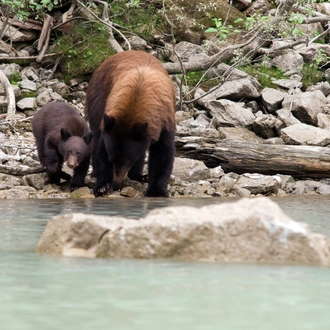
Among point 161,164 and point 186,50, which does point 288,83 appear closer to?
point 186,50

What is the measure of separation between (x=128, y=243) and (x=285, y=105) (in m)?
9.08

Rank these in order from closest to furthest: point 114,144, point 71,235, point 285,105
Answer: point 71,235 < point 114,144 < point 285,105

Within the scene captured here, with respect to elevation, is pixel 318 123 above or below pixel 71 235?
below

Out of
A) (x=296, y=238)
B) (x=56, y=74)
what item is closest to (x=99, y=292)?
(x=296, y=238)

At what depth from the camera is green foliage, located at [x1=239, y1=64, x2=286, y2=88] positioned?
1504cm

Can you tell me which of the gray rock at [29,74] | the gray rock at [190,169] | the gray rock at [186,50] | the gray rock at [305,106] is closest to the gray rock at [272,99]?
the gray rock at [305,106]

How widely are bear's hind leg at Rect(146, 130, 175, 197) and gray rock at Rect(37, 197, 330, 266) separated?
178 inches

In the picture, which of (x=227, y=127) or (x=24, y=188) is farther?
(x=227, y=127)

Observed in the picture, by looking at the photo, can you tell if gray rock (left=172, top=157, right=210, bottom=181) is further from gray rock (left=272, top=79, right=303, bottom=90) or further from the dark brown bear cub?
gray rock (left=272, top=79, right=303, bottom=90)

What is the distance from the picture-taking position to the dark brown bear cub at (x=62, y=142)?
32.2 ft

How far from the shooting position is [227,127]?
1274 cm

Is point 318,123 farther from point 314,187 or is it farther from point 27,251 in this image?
point 27,251

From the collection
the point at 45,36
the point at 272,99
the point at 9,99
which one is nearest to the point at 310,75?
the point at 272,99

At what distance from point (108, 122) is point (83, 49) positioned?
6319 millimetres
